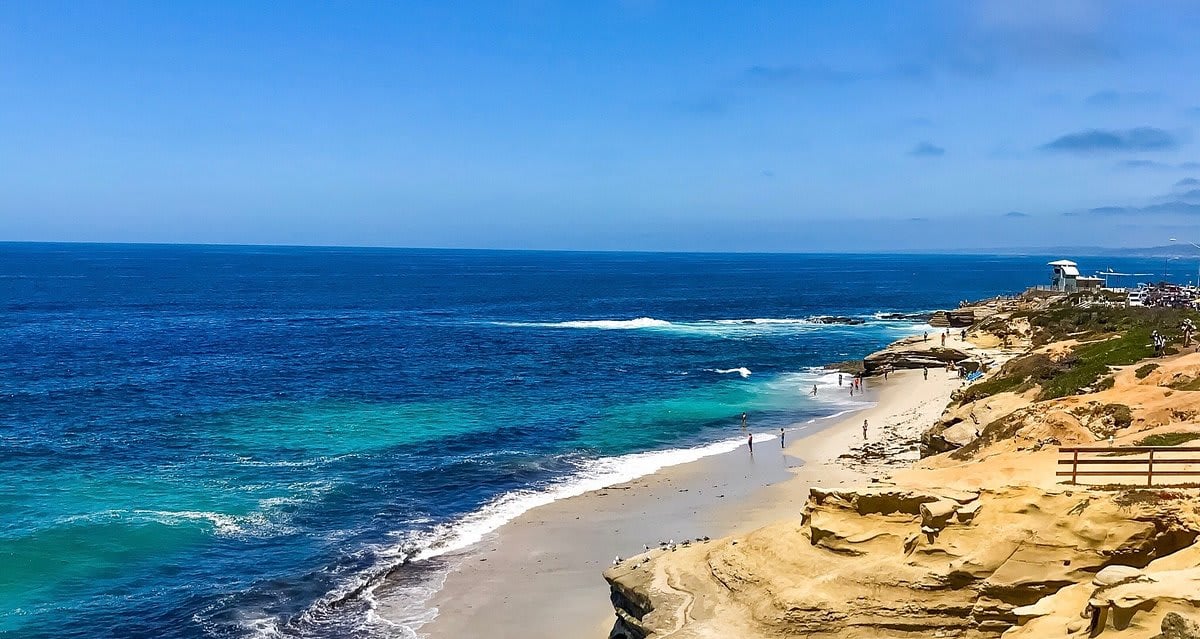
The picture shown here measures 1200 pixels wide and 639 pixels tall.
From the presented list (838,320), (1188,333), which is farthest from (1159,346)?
(838,320)

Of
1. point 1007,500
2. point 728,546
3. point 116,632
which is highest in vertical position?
point 1007,500

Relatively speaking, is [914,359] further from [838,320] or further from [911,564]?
[911,564]

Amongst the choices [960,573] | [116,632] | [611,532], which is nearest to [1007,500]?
[960,573]

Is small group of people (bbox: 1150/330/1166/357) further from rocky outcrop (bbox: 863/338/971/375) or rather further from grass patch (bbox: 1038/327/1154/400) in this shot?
rocky outcrop (bbox: 863/338/971/375)

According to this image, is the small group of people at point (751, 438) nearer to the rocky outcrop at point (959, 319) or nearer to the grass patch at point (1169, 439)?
the grass patch at point (1169, 439)

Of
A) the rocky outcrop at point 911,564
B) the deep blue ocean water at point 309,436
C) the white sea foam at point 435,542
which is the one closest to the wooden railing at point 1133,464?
the rocky outcrop at point 911,564

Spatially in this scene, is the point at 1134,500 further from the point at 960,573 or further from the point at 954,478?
the point at 954,478
